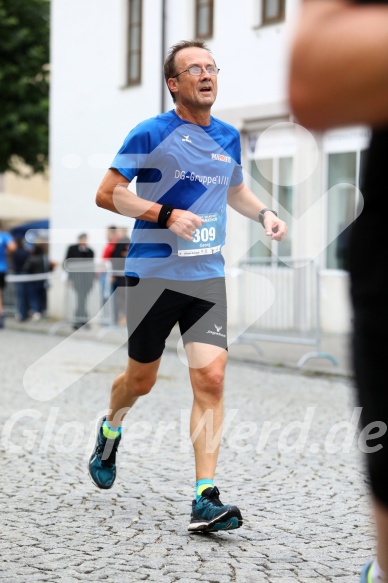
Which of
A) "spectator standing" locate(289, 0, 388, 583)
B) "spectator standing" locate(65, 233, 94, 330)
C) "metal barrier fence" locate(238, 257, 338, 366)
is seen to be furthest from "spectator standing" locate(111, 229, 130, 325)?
"spectator standing" locate(289, 0, 388, 583)

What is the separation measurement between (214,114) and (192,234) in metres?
16.6

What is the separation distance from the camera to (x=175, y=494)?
5312 millimetres

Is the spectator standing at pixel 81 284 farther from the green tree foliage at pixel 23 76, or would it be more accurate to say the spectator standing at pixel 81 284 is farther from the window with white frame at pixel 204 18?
the green tree foliage at pixel 23 76

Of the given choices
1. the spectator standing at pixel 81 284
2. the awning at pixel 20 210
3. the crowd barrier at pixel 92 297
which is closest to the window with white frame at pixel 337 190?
the crowd barrier at pixel 92 297

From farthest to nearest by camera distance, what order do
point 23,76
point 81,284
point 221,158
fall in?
1. point 23,76
2. point 81,284
3. point 221,158

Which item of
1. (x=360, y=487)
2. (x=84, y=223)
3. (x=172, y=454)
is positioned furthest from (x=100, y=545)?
(x=84, y=223)

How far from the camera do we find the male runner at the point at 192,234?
179 inches

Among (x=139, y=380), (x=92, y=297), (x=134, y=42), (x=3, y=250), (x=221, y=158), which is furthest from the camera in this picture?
(x=134, y=42)

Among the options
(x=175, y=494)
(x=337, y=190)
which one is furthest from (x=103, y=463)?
(x=337, y=190)

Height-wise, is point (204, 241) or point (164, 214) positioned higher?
point (164, 214)

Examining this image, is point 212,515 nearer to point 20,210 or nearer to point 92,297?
point 92,297

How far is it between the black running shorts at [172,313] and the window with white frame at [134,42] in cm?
1843

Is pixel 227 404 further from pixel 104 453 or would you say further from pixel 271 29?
pixel 271 29

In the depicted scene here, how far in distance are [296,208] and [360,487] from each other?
13570mm
